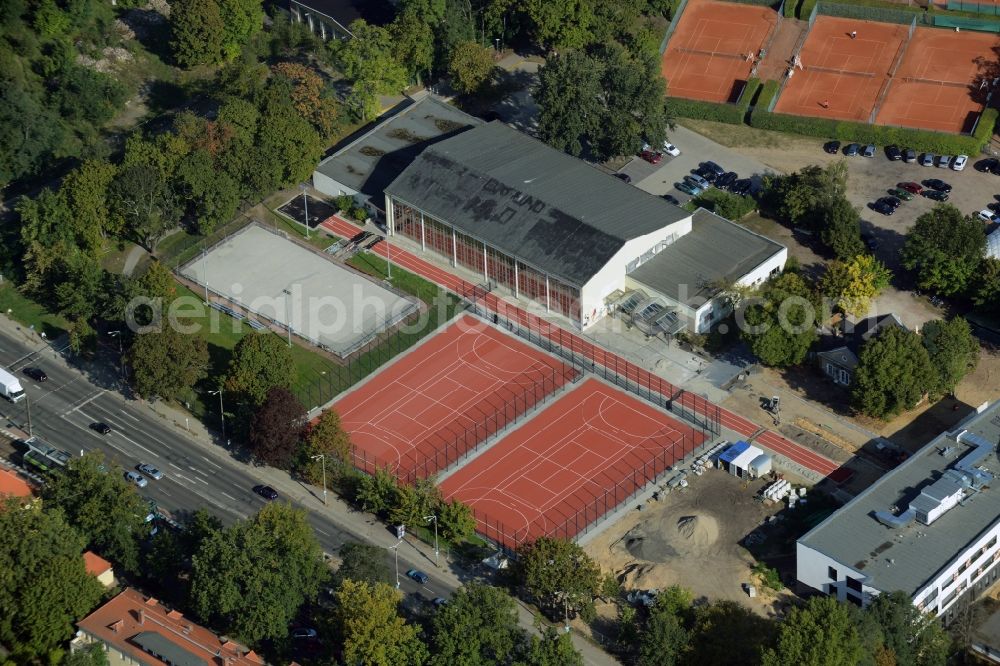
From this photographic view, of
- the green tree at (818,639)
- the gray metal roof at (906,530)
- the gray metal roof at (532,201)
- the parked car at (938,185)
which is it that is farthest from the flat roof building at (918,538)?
the parked car at (938,185)

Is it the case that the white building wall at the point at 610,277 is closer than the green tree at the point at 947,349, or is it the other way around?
the green tree at the point at 947,349

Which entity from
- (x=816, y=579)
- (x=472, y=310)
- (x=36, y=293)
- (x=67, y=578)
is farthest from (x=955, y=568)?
(x=36, y=293)

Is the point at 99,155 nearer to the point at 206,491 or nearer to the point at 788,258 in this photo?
the point at 206,491

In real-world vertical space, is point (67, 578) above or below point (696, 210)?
below

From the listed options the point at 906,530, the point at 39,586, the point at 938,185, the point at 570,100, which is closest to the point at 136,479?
the point at 39,586

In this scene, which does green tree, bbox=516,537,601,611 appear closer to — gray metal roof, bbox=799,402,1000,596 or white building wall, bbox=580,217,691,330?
gray metal roof, bbox=799,402,1000,596

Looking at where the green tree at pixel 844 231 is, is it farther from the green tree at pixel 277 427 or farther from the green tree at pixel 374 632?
the green tree at pixel 374 632
